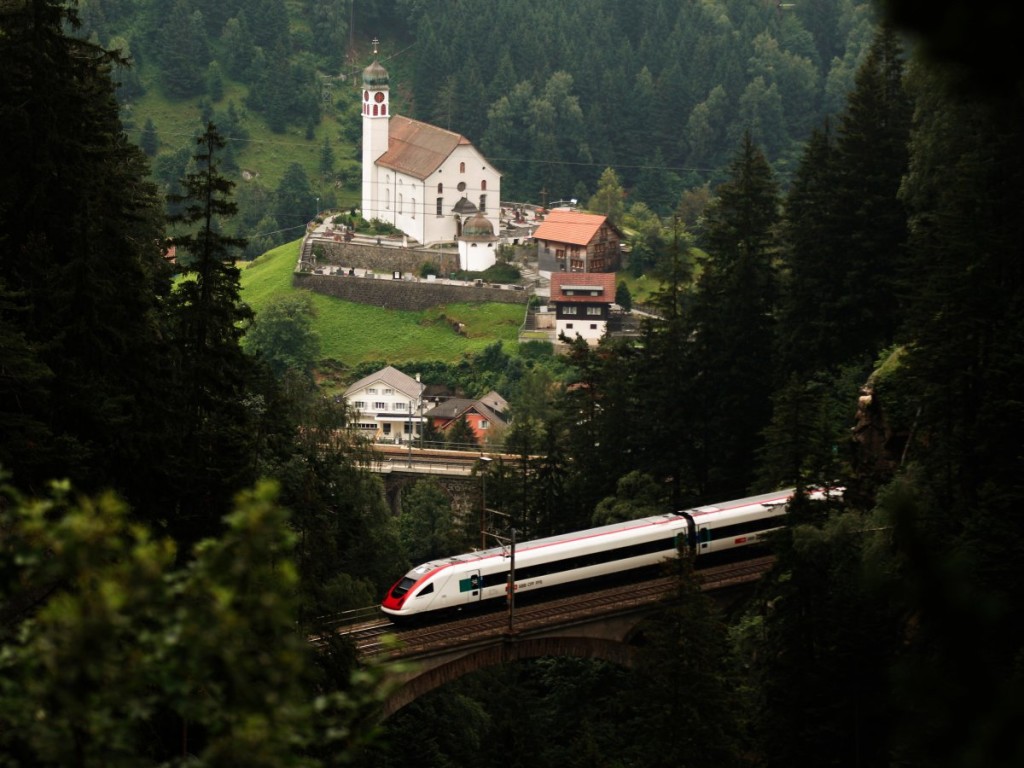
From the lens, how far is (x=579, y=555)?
128 feet

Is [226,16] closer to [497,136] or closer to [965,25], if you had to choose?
[497,136]

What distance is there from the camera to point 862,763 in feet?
96.2

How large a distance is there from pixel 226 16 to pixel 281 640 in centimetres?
14600

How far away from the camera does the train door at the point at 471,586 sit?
1457 inches

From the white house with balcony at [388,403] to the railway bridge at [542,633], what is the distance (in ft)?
155

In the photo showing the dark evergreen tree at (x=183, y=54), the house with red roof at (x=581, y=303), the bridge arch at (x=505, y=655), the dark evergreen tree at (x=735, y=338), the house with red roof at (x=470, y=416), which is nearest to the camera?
the bridge arch at (x=505, y=655)

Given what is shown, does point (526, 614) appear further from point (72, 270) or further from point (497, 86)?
point (497, 86)

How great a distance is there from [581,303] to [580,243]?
8061mm

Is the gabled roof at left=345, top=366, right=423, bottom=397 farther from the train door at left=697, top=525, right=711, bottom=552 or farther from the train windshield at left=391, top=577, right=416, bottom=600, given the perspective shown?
the train windshield at left=391, top=577, right=416, bottom=600

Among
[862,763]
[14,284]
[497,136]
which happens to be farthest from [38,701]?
[497,136]

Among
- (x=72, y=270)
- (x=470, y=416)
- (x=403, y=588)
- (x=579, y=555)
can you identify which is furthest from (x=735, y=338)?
(x=470, y=416)

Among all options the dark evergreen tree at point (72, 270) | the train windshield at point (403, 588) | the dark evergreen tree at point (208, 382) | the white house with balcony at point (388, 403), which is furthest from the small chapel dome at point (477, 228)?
the dark evergreen tree at point (208, 382)

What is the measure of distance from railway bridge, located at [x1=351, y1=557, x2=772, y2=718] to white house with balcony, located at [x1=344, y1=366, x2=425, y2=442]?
47.3 metres

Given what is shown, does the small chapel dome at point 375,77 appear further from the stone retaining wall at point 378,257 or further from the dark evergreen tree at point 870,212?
the dark evergreen tree at point 870,212
